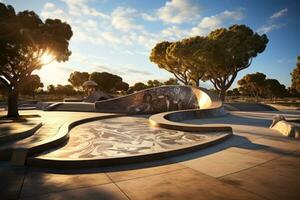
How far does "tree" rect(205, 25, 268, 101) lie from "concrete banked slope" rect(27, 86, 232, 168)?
11631 millimetres

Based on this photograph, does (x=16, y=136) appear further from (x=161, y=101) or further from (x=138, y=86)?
(x=138, y=86)

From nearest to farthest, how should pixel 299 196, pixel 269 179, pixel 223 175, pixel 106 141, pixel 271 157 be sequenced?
pixel 299 196 < pixel 269 179 < pixel 223 175 < pixel 271 157 < pixel 106 141

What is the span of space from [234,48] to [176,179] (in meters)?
29.1

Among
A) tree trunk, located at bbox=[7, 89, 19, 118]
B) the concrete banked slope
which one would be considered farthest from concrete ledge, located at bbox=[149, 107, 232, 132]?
tree trunk, located at bbox=[7, 89, 19, 118]

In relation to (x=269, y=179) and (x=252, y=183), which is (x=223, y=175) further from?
(x=269, y=179)

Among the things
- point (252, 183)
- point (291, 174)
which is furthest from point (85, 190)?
point (291, 174)

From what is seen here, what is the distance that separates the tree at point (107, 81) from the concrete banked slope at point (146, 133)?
46.1 m

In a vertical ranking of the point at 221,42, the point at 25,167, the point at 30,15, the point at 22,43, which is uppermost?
the point at 221,42

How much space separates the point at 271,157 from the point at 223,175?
6.95 ft

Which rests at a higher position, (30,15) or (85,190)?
(30,15)

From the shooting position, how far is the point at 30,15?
15133mm

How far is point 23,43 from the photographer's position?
573 inches

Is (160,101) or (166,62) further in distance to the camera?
(166,62)

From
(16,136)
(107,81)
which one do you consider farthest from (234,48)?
(107,81)
